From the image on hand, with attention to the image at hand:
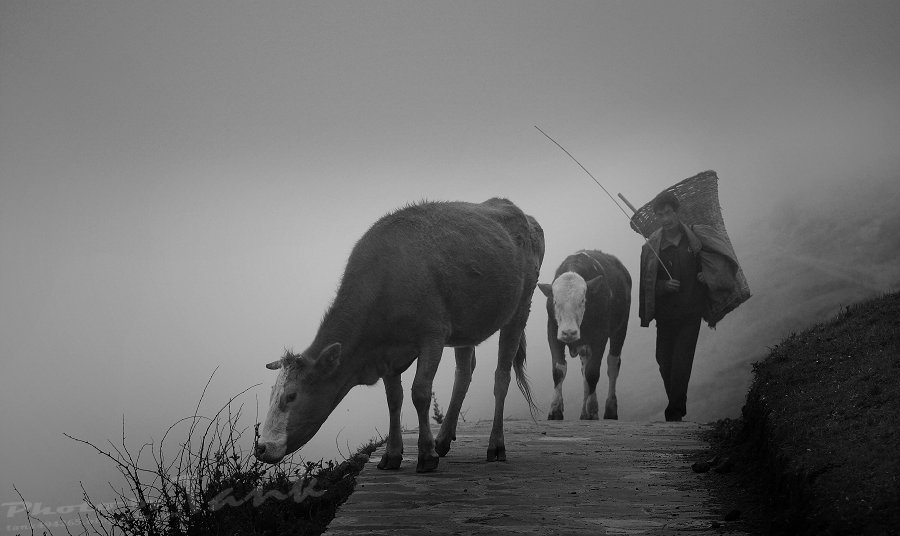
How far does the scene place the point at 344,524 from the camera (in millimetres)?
5422

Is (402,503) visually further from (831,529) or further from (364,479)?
(831,529)

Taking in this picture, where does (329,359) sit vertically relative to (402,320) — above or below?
below

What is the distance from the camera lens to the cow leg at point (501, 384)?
7.89 m

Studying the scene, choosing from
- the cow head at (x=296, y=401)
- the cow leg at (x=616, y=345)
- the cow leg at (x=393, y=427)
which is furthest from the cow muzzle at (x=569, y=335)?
the cow head at (x=296, y=401)

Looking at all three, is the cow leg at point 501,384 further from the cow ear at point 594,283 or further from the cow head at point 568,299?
the cow ear at point 594,283

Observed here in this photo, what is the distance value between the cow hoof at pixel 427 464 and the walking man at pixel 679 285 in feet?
17.9

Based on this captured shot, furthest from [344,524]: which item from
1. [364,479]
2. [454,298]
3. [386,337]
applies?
[454,298]

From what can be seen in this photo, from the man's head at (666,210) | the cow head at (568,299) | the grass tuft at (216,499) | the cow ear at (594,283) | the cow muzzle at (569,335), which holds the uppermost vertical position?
the man's head at (666,210)

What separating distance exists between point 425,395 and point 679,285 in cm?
594

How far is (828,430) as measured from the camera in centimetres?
540

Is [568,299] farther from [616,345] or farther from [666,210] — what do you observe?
[616,345]

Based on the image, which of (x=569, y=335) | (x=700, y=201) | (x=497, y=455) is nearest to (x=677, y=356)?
(x=569, y=335)

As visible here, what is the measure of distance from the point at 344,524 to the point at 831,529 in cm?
284

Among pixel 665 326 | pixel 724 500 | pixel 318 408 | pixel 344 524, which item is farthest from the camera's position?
pixel 665 326
